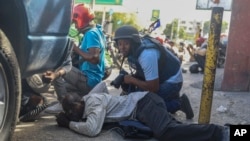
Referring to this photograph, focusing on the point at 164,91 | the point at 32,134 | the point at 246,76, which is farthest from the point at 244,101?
the point at 32,134

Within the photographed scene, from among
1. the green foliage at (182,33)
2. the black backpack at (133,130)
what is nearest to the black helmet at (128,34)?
the black backpack at (133,130)

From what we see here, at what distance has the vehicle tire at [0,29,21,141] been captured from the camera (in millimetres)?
2626

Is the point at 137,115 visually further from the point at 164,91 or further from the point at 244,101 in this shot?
the point at 244,101

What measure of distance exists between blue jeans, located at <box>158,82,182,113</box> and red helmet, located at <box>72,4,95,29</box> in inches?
54.5

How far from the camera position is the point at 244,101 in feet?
18.0

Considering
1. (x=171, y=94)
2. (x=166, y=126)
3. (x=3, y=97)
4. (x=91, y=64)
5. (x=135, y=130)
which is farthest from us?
(x=91, y=64)

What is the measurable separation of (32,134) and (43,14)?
121 centimetres

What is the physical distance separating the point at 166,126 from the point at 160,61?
88cm

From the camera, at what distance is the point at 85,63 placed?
4.85 m

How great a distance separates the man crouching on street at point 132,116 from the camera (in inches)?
129

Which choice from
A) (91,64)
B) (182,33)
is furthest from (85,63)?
(182,33)

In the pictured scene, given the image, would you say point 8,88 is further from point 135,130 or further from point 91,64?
point 91,64

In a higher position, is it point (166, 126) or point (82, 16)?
point (82, 16)

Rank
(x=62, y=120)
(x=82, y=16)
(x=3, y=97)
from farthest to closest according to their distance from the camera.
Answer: (x=82, y=16) → (x=62, y=120) → (x=3, y=97)
